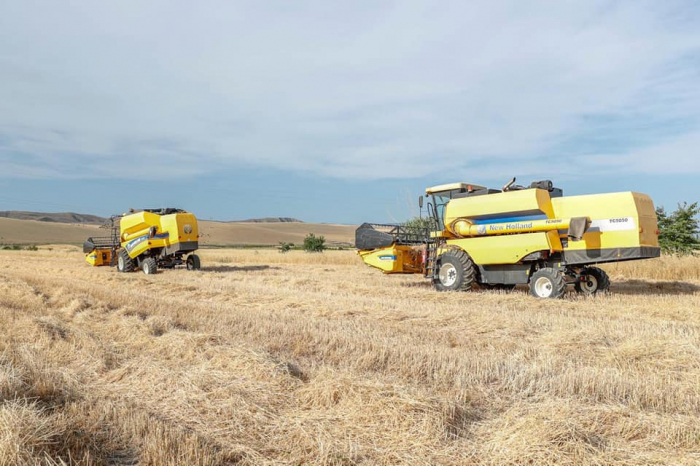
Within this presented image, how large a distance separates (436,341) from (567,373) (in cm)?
189

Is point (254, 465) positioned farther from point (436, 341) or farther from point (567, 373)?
point (436, 341)

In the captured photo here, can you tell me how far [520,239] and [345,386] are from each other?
7.67 metres

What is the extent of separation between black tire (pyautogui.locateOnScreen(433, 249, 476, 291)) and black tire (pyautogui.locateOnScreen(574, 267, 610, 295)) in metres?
2.24

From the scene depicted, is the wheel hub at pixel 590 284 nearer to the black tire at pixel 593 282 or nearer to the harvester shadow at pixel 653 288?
the black tire at pixel 593 282

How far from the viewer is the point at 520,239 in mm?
10734

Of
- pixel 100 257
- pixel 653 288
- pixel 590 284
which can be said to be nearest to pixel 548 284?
pixel 590 284

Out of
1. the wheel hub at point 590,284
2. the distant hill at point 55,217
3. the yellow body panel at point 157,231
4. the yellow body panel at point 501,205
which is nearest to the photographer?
the yellow body panel at point 501,205

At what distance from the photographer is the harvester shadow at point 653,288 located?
11.6 m

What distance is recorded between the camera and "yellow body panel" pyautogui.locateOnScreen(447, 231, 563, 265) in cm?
1038

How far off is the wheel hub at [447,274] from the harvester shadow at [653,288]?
11.3 feet

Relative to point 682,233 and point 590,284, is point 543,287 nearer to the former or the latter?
point 590,284

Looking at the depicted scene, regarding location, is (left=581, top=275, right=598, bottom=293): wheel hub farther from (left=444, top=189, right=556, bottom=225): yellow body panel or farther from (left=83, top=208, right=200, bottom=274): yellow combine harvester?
(left=83, top=208, right=200, bottom=274): yellow combine harvester

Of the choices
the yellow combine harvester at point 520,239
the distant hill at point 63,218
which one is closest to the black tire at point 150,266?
the yellow combine harvester at point 520,239

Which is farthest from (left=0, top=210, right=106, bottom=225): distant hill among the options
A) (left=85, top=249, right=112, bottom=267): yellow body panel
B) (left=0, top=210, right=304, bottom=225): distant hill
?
(left=85, top=249, right=112, bottom=267): yellow body panel
